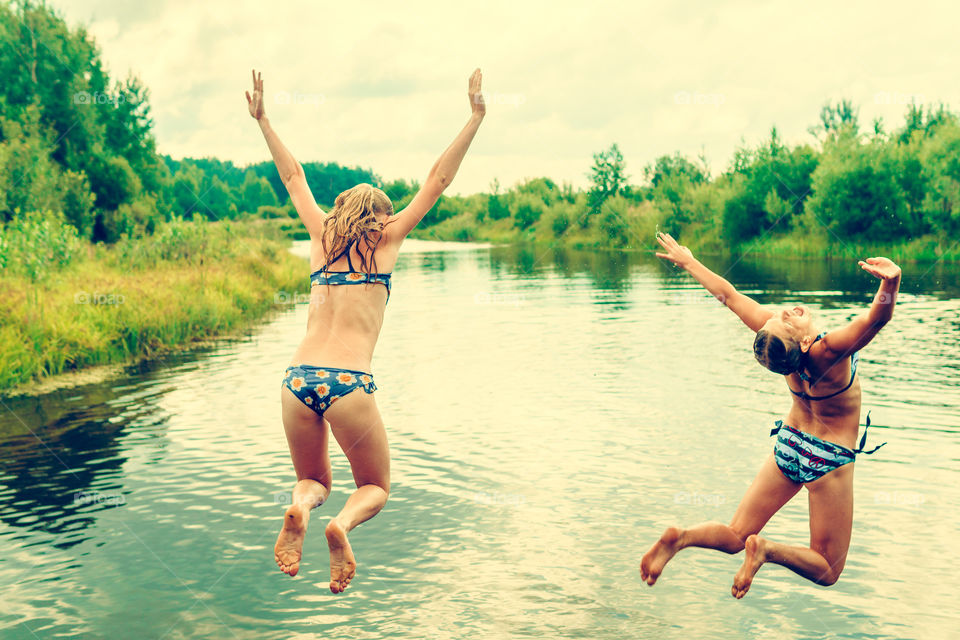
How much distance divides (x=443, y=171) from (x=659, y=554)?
8.75 ft

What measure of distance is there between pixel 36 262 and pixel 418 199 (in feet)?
66.1

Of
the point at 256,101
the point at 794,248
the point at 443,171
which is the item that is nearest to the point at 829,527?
the point at 443,171

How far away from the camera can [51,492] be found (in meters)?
11.1

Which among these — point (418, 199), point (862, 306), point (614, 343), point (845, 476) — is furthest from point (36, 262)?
point (862, 306)

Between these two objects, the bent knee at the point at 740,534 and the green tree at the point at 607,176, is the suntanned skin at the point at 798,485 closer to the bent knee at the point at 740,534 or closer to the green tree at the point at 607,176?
the bent knee at the point at 740,534

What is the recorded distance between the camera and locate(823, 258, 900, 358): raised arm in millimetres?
4461

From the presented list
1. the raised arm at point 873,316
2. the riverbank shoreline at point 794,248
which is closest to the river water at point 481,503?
the raised arm at point 873,316

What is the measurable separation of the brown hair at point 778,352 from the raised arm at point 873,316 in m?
0.19

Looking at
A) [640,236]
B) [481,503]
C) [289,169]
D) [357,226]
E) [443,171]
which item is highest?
[289,169]

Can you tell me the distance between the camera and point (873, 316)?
462cm

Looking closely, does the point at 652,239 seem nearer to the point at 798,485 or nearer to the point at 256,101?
the point at 798,485

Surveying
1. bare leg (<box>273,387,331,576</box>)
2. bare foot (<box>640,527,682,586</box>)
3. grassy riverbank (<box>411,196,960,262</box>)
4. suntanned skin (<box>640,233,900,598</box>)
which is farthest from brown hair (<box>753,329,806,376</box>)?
grassy riverbank (<box>411,196,960,262</box>)

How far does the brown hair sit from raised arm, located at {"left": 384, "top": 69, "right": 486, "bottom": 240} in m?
2.07

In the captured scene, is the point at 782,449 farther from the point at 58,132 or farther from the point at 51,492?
the point at 58,132
